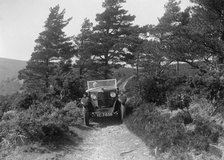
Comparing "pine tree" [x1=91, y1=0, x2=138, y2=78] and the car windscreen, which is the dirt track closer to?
the car windscreen

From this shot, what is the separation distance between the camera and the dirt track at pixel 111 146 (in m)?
6.59

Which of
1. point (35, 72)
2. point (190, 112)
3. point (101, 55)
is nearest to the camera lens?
point (190, 112)

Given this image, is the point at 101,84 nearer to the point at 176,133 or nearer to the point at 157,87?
the point at 157,87

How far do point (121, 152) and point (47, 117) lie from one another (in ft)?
9.67

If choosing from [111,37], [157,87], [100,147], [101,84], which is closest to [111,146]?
[100,147]

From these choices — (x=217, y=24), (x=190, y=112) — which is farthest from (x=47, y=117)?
(x=217, y=24)

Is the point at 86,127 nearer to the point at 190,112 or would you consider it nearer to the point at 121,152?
→ the point at 121,152

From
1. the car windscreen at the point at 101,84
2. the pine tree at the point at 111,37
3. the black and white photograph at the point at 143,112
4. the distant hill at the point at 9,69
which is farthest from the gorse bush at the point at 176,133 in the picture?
the distant hill at the point at 9,69

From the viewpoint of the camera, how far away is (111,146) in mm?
7738

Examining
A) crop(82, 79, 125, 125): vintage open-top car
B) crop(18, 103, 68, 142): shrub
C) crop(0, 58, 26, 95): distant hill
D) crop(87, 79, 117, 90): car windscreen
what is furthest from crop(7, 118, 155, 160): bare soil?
crop(0, 58, 26, 95): distant hill

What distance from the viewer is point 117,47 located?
25094 mm

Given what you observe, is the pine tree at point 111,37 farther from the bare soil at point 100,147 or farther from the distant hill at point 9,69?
the distant hill at point 9,69

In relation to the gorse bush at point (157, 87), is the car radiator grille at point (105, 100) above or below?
below

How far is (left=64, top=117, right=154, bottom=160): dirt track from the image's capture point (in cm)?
659
